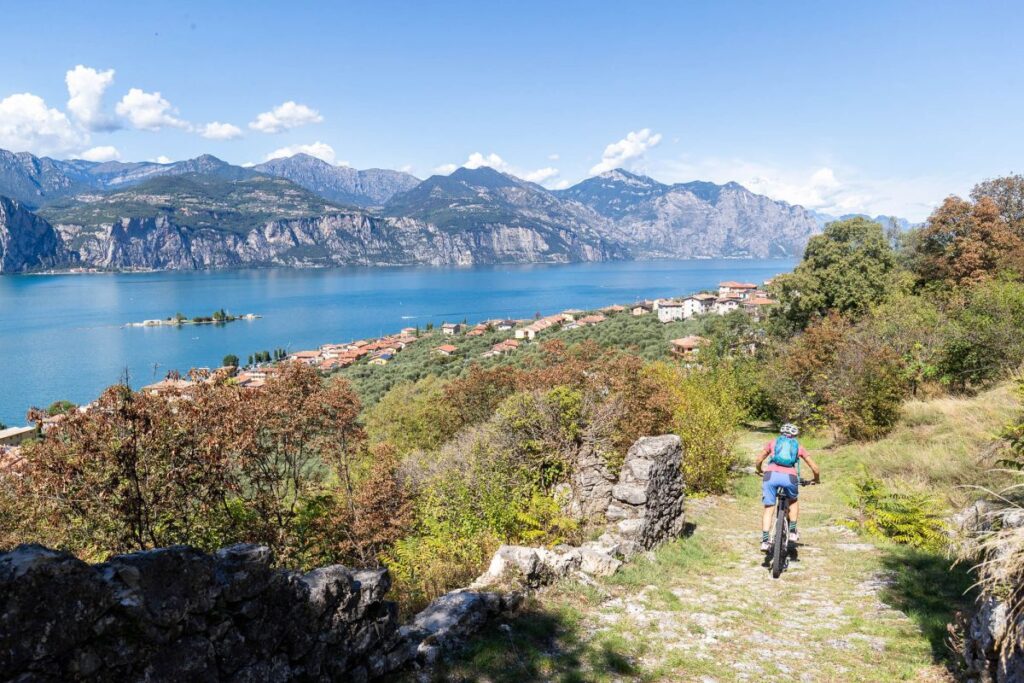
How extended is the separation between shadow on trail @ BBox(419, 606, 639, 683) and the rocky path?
11 mm

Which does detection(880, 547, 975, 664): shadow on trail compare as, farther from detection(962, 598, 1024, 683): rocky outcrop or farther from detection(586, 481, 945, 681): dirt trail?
detection(962, 598, 1024, 683): rocky outcrop

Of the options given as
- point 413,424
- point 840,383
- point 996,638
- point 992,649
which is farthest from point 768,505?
point 413,424

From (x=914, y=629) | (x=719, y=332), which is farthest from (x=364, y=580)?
(x=719, y=332)

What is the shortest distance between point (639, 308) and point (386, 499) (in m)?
102

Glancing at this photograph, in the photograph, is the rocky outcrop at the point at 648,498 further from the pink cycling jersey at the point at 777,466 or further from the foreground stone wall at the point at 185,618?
the foreground stone wall at the point at 185,618

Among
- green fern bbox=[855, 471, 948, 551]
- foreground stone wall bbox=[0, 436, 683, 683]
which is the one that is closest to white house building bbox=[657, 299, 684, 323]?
green fern bbox=[855, 471, 948, 551]

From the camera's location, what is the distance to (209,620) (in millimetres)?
3496

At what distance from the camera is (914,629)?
5.55m

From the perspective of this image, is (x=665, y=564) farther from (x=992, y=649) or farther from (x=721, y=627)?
(x=992, y=649)

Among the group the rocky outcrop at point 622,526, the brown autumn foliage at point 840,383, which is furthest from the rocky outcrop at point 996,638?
the brown autumn foliage at point 840,383

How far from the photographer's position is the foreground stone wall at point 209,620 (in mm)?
2795

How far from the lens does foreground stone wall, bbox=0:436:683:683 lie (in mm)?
2795

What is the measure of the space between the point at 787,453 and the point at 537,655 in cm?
466

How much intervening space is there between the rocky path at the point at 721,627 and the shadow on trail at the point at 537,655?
11 mm
